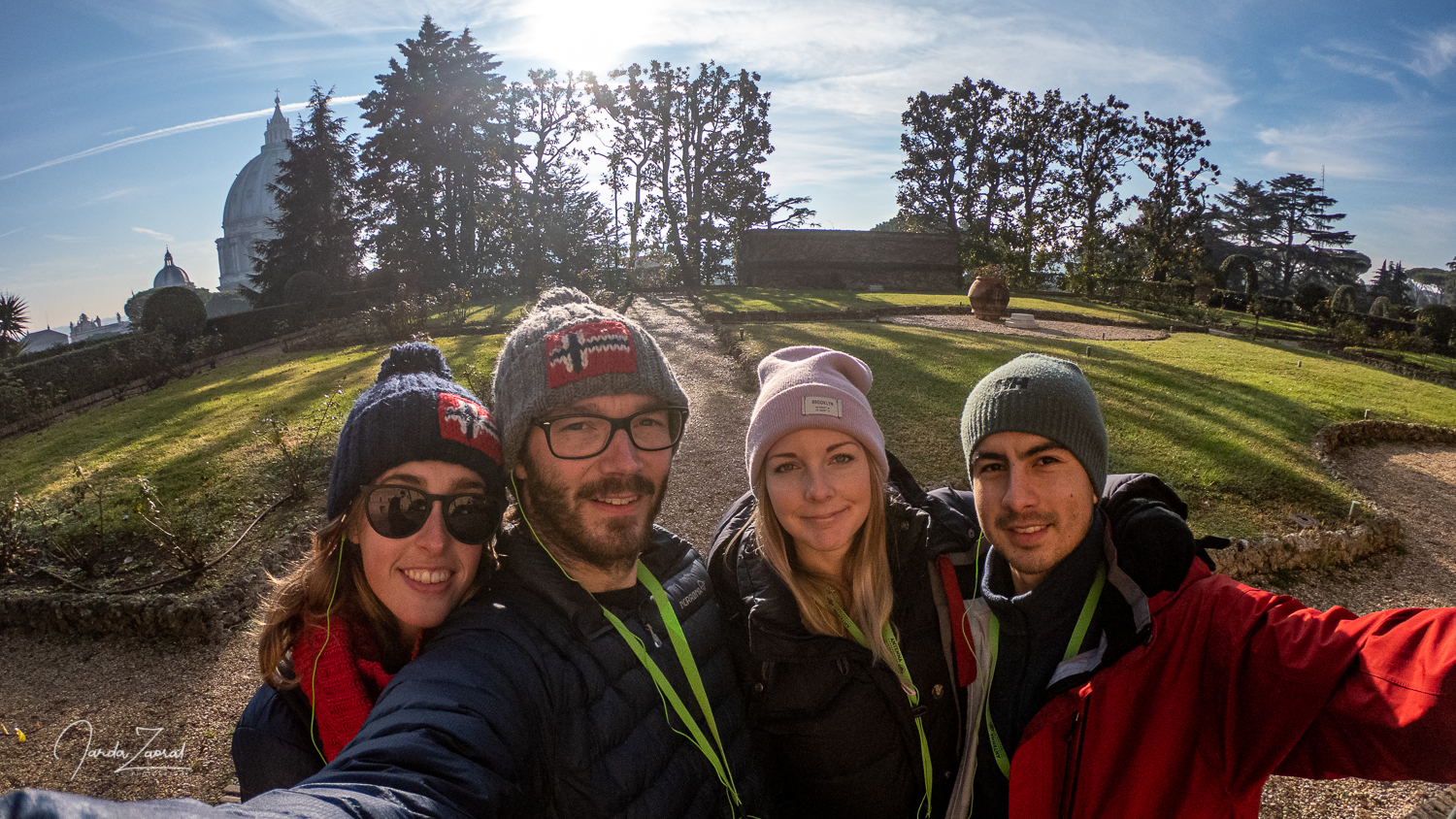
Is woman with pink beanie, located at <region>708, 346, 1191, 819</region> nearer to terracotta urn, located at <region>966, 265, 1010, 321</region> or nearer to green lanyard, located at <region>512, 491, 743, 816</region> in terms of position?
green lanyard, located at <region>512, 491, 743, 816</region>

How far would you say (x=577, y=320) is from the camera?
224cm

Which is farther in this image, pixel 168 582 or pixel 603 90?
pixel 603 90

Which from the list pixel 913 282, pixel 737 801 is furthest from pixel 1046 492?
pixel 913 282

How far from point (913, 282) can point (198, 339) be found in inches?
1179

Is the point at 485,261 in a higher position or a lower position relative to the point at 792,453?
higher

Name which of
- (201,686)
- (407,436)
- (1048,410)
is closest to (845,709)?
(1048,410)

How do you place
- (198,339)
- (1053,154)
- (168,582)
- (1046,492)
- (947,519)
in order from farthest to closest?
(1053,154) → (198,339) → (168,582) → (947,519) → (1046,492)

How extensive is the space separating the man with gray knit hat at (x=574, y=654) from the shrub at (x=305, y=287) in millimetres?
30066

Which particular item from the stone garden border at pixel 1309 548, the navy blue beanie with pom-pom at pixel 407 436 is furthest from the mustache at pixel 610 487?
the stone garden border at pixel 1309 548

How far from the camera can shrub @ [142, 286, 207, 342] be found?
19625mm

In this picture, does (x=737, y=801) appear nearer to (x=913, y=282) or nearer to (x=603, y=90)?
(x=913, y=282)

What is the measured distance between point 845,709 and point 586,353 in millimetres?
1413

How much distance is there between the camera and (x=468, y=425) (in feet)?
6.86

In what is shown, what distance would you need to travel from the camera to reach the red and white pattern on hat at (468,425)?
205cm
